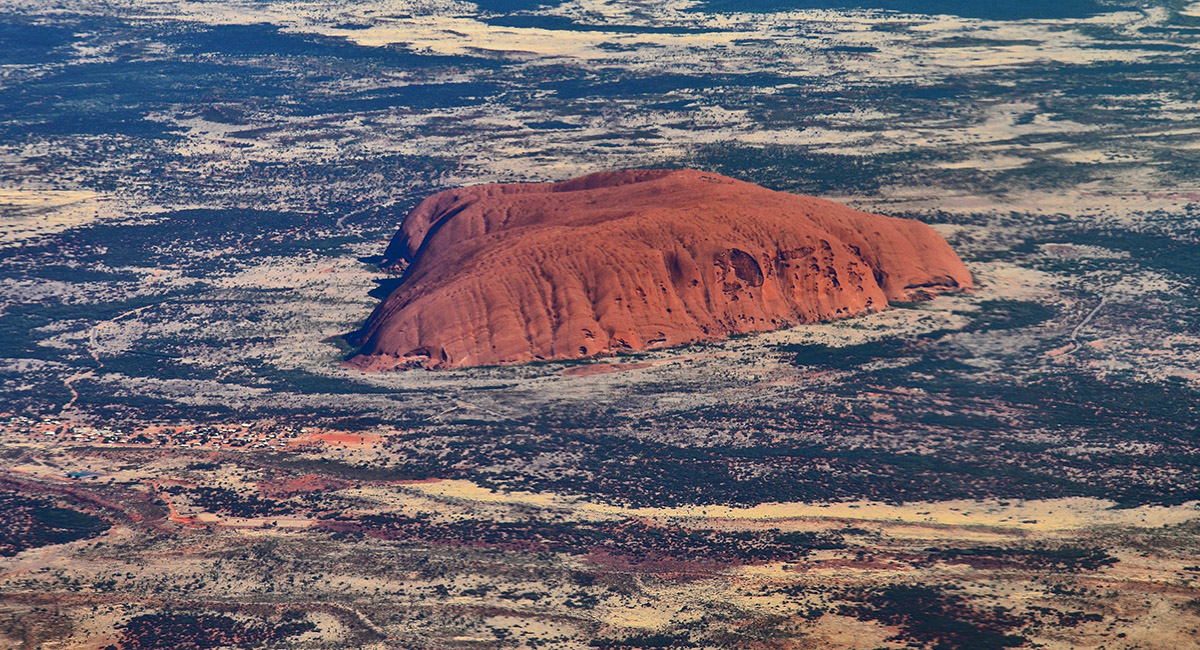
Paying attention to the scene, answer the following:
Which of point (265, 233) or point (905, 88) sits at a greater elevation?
point (905, 88)

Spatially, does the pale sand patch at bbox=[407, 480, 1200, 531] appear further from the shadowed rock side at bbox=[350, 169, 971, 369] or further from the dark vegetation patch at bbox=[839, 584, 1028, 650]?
the shadowed rock side at bbox=[350, 169, 971, 369]

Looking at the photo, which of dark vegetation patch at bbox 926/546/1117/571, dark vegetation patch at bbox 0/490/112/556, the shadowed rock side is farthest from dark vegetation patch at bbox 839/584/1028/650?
dark vegetation patch at bbox 0/490/112/556

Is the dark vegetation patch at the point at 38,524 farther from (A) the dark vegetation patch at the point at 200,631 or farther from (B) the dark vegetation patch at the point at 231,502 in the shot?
(A) the dark vegetation patch at the point at 200,631

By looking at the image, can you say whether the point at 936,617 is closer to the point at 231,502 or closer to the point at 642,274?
the point at 231,502

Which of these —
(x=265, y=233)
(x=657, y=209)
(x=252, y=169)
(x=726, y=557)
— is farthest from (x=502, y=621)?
(x=252, y=169)

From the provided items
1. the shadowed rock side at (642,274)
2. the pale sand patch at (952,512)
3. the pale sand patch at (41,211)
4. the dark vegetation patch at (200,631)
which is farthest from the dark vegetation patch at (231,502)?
the pale sand patch at (41,211)

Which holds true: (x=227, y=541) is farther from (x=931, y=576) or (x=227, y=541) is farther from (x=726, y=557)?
(x=931, y=576)
